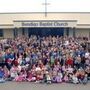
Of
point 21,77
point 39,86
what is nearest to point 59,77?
point 39,86

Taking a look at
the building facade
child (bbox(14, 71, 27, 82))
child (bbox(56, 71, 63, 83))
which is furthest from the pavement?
the building facade

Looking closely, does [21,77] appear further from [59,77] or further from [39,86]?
[59,77]

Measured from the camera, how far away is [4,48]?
2861 cm

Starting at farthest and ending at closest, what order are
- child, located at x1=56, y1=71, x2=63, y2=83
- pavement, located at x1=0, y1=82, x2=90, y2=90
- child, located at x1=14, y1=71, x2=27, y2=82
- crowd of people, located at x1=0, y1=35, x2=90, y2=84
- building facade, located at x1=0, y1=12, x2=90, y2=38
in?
1. building facade, located at x1=0, y1=12, x2=90, y2=38
2. child, located at x1=14, y1=71, x2=27, y2=82
3. crowd of people, located at x1=0, y1=35, x2=90, y2=84
4. child, located at x1=56, y1=71, x2=63, y2=83
5. pavement, located at x1=0, y1=82, x2=90, y2=90

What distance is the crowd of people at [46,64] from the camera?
78.2 ft

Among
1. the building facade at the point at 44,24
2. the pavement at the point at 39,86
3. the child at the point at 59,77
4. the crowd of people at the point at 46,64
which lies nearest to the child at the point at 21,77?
the crowd of people at the point at 46,64

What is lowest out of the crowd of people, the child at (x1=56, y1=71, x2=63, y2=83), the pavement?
the pavement

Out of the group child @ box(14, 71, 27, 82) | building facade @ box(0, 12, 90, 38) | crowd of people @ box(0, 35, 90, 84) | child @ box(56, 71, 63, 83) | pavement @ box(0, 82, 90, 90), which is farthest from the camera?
building facade @ box(0, 12, 90, 38)

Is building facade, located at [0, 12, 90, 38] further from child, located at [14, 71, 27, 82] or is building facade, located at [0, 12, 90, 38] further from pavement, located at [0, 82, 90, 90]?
pavement, located at [0, 82, 90, 90]

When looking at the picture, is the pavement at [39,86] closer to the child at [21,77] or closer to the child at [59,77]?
the child at [59,77]

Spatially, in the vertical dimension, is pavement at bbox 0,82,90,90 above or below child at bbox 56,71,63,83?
below

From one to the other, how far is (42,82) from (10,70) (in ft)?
7.15

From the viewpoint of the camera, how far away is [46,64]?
82.3 feet

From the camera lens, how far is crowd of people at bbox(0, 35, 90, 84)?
23.8m
